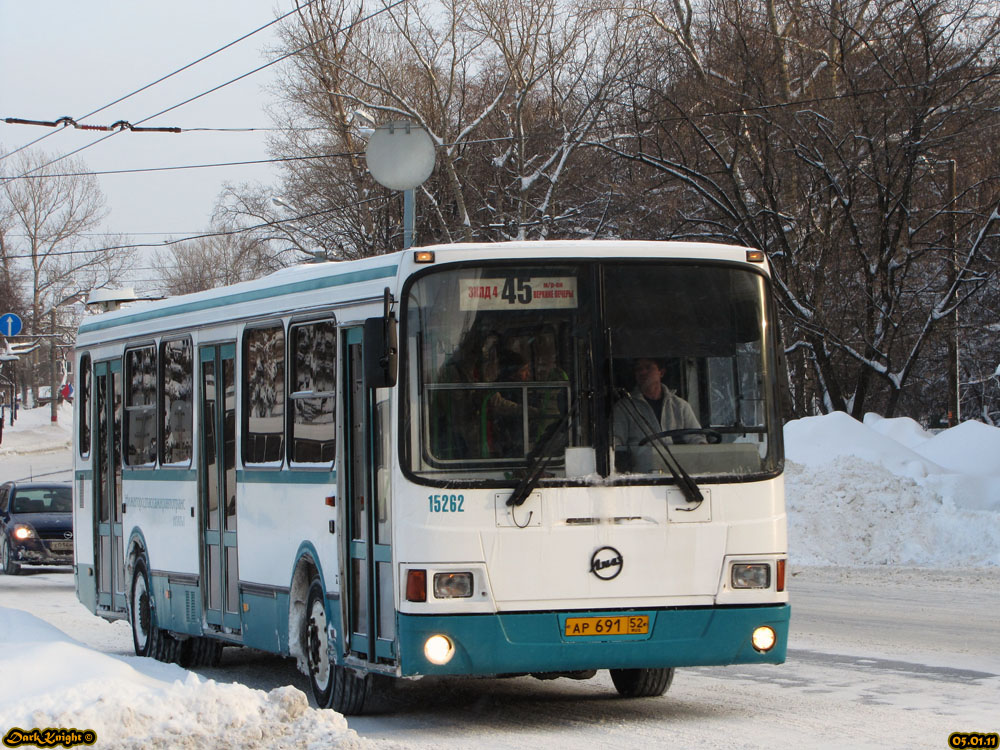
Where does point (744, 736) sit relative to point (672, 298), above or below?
below

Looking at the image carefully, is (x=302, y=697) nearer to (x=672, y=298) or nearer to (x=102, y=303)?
(x=672, y=298)

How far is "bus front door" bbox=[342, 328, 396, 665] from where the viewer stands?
8695 millimetres

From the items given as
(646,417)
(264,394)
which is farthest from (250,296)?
(646,417)

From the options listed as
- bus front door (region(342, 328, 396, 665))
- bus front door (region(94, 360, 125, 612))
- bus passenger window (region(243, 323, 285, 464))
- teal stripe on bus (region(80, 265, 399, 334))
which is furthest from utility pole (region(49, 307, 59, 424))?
bus front door (region(342, 328, 396, 665))

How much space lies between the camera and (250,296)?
11.1m

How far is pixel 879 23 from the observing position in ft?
105

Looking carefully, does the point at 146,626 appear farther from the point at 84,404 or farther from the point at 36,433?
the point at 36,433

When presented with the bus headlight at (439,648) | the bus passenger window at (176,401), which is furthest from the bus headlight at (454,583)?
the bus passenger window at (176,401)

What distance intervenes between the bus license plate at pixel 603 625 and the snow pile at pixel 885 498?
39.0ft

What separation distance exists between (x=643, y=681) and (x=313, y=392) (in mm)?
2813

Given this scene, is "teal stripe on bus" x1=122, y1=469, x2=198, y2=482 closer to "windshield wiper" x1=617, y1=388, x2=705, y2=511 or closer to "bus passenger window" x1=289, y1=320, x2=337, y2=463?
"bus passenger window" x1=289, y1=320, x2=337, y2=463

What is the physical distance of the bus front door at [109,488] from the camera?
14016 millimetres


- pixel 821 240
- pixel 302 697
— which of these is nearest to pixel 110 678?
pixel 302 697

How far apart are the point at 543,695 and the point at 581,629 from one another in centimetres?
192
